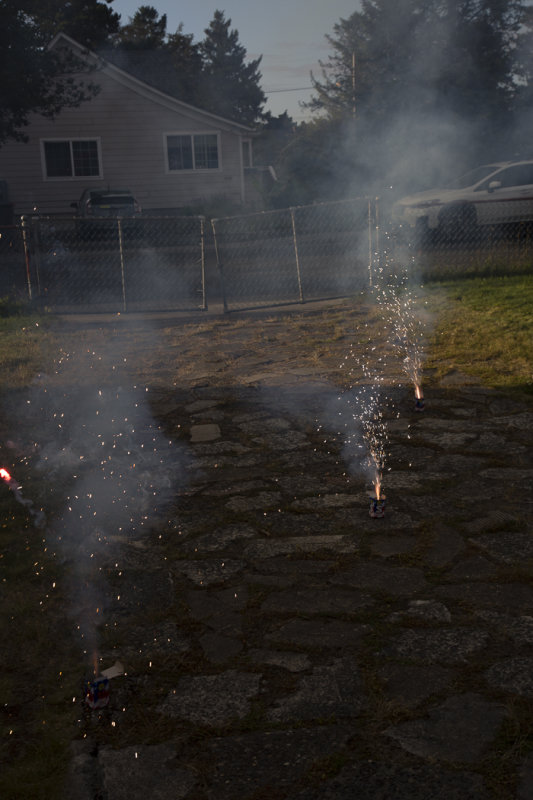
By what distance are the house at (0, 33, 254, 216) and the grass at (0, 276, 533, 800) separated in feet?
49.0

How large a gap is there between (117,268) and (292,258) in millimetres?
3584

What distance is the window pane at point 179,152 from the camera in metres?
24.7

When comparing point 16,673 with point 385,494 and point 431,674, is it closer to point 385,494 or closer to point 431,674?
point 431,674

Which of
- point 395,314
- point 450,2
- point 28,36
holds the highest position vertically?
point 450,2

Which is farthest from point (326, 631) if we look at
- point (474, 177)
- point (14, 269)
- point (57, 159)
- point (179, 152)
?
point (57, 159)

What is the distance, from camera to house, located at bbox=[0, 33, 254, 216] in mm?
24109

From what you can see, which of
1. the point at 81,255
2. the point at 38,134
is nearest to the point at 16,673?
the point at 81,255

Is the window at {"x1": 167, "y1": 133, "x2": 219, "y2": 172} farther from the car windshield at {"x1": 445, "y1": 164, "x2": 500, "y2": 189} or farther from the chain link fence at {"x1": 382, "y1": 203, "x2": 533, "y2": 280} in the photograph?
the chain link fence at {"x1": 382, "y1": 203, "x2": 533, "y2": 280}

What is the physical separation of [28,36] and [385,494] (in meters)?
19.2

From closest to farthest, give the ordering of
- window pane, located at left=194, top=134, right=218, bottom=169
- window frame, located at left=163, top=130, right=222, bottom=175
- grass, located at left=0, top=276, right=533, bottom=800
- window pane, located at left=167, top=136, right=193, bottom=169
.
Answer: grass, located at left=0, top=276, right=533, bottom=800, window frame, located at left=163, top=130, right=222, bottom=175, window pane, located at left=167, top=136, right=193, bottom=169, window pane, located at left=194, top=134, right=218, bottom=169

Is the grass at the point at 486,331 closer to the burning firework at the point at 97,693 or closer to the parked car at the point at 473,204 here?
the burning firework at the point at 97,693

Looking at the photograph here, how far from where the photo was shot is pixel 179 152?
24766 millimetres

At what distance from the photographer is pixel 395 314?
31.7ft

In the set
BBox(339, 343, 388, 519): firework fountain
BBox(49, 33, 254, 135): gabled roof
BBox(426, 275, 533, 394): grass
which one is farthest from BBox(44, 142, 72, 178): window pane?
BBox(339, 343, 388, 519): firework fountain
